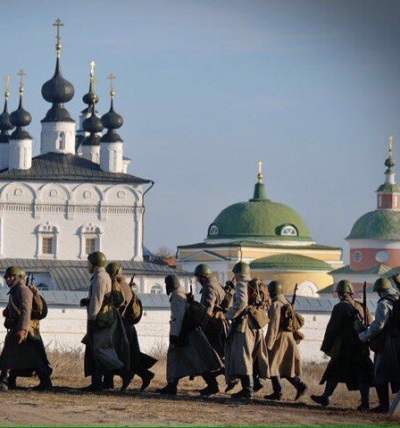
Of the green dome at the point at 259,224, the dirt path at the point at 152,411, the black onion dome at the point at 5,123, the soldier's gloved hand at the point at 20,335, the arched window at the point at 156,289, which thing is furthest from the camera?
the green dome at the point at 259,224

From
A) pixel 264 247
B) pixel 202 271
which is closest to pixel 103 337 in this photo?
pixel 202 271

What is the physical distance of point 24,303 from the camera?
18.0 meters

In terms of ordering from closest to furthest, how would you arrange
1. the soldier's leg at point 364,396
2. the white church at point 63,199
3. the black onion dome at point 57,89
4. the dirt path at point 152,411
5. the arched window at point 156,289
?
the dirt path at point 152,411 → the soldier's leg at point 364,396 → the arched window at point 156,289 → the black onion dome at point 57,89 → the white church at point 63,199

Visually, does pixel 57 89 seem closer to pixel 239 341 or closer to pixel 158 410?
pixel 239 341

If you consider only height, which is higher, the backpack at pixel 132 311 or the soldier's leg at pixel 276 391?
the backpack at pixel 132 311

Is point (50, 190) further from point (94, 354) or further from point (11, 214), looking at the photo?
point (94, 354)

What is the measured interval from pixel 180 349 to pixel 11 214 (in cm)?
5504

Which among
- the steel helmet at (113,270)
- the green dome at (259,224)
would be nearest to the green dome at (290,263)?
the green dome at (259,224)

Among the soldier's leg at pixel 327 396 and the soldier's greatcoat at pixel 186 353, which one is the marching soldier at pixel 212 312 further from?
the soldier's leg at pixel 327 396

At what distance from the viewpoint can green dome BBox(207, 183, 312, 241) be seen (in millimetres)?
97438

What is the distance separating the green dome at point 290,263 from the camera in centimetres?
9094

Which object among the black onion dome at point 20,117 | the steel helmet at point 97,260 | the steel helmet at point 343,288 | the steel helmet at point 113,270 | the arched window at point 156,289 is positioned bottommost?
the steel helmet at point 343,288

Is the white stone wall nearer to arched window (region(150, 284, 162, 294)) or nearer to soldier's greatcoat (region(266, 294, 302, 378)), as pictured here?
arched window (region(150, 284, 162, 294))

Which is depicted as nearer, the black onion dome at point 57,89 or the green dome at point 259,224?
the black onion dome at point 57,89
